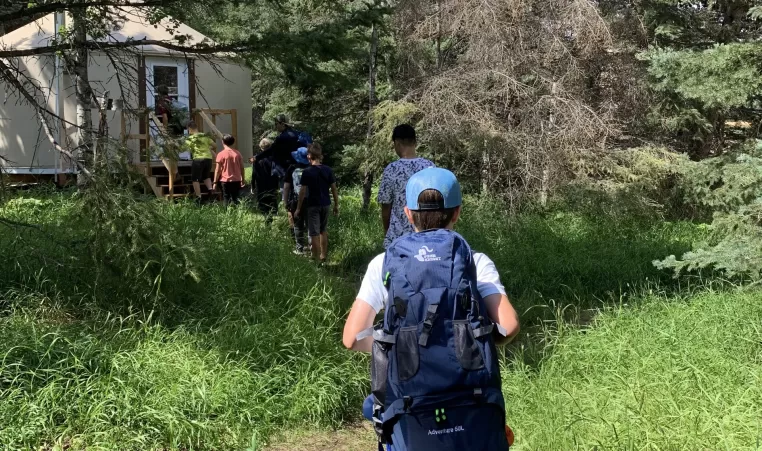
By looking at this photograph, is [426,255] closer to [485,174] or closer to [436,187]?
[436,187]

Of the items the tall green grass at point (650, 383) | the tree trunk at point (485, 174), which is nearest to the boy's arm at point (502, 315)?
the tall green grass at point (650, 383)

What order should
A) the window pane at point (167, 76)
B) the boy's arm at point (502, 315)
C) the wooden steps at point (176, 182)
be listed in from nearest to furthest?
the boy's arm at point (502, 315), the wooden steps at point (176, 182), the window pane at point (167, 76)

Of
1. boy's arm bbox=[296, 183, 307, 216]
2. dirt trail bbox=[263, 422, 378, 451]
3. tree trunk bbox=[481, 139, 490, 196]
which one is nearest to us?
dirt trail bbox=[263, 422, 378, 451]

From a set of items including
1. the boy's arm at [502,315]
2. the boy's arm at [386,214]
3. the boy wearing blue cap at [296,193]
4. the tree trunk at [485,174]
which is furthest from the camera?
the tree trunk at [485,174]

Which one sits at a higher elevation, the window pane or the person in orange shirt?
the window pane

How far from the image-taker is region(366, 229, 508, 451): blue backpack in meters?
2.08

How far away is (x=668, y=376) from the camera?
Result: 14.3ft

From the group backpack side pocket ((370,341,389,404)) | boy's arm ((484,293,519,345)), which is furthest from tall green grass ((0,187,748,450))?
backpack side pocket ((370,341,389,404))

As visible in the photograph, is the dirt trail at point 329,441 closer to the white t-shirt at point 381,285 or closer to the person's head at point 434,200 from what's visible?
the white t-shirt at point 381,285

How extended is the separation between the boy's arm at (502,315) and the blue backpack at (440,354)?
0.06 m

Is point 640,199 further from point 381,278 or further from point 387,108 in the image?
point 381,278

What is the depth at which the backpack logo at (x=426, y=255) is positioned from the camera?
211 centimetres

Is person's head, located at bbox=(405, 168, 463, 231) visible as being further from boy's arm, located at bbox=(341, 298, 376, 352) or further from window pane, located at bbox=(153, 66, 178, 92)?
window pane, located at bbox=(153, 66, 178, 92)

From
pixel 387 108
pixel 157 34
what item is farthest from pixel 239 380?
pixel 157 34
